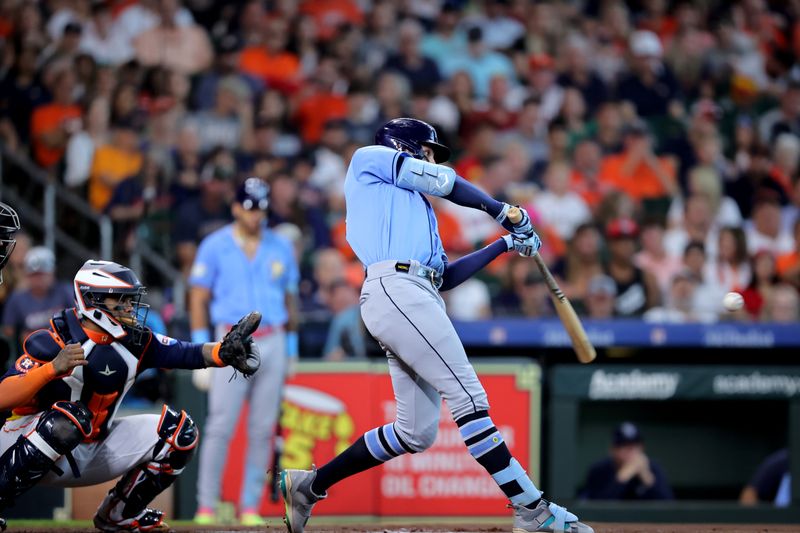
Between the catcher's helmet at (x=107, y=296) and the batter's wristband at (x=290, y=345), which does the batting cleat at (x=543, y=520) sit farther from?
the batter's wristband at (x=290, y=345)

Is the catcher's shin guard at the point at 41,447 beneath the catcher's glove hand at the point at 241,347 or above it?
beneath

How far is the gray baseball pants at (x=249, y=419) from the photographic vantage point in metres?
6.79

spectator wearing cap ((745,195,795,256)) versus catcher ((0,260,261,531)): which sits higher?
spectator wearing cap ((745,195,795,256))

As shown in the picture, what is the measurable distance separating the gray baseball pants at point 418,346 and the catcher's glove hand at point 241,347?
50cm

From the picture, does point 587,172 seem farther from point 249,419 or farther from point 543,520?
point 543,520

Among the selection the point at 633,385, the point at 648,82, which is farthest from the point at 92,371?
the point at 648,82

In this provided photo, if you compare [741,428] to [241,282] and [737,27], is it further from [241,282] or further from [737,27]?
[737,27]

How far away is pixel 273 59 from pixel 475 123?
6.78 feet

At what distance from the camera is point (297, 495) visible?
5027mm

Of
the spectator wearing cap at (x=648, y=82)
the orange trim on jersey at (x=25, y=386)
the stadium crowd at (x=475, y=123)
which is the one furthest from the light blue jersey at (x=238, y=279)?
the spectator wearing cap at (x=648, y=82)

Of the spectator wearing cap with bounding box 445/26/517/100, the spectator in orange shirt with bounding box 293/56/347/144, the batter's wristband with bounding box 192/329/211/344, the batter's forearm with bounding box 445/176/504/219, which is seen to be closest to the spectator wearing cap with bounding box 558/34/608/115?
the spectator wearing cap with bounding box 445/26/517/100

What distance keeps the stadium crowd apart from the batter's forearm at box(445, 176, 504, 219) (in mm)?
3446

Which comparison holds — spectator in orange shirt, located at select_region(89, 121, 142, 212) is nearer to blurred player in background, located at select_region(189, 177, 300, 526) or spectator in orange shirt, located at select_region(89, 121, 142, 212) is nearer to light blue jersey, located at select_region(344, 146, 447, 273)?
blurred player in background, located at select_region(189, 177, 300, 526)

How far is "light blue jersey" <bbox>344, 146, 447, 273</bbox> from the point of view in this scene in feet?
16.0
